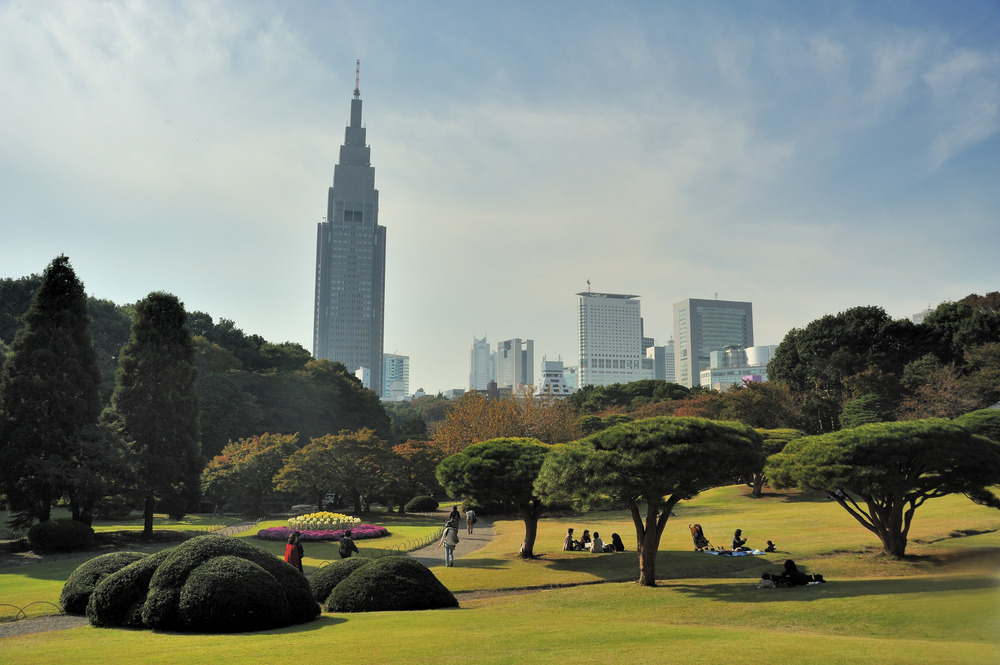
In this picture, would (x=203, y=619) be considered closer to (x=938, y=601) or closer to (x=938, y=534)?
(x=938, y=601)

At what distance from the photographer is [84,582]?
52.1 feet

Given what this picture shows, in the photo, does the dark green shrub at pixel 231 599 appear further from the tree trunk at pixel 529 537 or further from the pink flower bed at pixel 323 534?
the pink flower bed at pixel 323 534

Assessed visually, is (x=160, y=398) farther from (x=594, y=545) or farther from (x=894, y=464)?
(x=894, y=464)

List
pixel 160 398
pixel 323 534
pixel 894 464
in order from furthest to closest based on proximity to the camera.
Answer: pixel 160 398
pixel 323 534
pixel 894 464

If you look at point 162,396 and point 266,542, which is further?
point 162,396

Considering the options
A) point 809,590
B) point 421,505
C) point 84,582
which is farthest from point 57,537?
point 809,590

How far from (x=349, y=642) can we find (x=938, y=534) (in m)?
25.1

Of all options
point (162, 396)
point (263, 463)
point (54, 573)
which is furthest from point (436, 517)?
point (54, 573)

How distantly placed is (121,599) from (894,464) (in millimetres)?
20989

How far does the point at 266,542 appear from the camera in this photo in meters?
31.2

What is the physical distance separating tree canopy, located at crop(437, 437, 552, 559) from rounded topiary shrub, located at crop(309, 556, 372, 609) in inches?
382

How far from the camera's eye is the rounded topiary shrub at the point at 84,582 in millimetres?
15781

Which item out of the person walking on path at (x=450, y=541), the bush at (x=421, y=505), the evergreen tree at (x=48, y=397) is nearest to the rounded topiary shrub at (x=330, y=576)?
the person walking on path at (x=450, y=541)

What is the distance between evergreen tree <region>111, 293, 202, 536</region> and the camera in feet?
113
